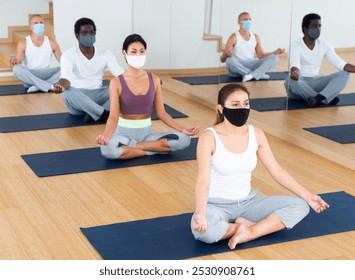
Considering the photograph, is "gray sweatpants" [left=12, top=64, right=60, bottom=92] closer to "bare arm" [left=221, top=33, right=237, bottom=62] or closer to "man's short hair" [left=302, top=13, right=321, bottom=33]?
"bare arm" [left=221, top=33, right=237, bottom=62]

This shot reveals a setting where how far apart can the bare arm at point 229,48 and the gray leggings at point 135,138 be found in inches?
57.2

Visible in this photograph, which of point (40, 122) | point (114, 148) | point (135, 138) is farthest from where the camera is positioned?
point (40, 122)

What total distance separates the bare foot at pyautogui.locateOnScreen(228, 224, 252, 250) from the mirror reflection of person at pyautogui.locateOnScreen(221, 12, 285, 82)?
90.9 inches

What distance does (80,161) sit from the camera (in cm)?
453

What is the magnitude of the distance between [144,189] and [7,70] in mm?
4303

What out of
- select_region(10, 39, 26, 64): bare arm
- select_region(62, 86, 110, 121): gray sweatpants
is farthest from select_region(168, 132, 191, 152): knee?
select_region(10, 39, 26, 64): bare arm

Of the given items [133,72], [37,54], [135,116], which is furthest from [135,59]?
[37,54]

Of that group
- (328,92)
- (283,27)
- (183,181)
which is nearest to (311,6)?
(283,27)

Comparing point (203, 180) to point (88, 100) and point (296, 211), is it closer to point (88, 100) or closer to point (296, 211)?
point (296, 211)

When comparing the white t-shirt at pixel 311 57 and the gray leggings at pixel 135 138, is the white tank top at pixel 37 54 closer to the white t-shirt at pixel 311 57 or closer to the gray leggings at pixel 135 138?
the gray leggings at pixel 135 138

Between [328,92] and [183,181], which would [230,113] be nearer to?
[183,181]

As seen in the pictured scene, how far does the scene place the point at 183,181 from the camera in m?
4.19

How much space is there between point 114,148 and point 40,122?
1.39 metres

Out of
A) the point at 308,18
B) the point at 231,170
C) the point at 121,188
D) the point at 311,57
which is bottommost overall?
the point at 121,188
